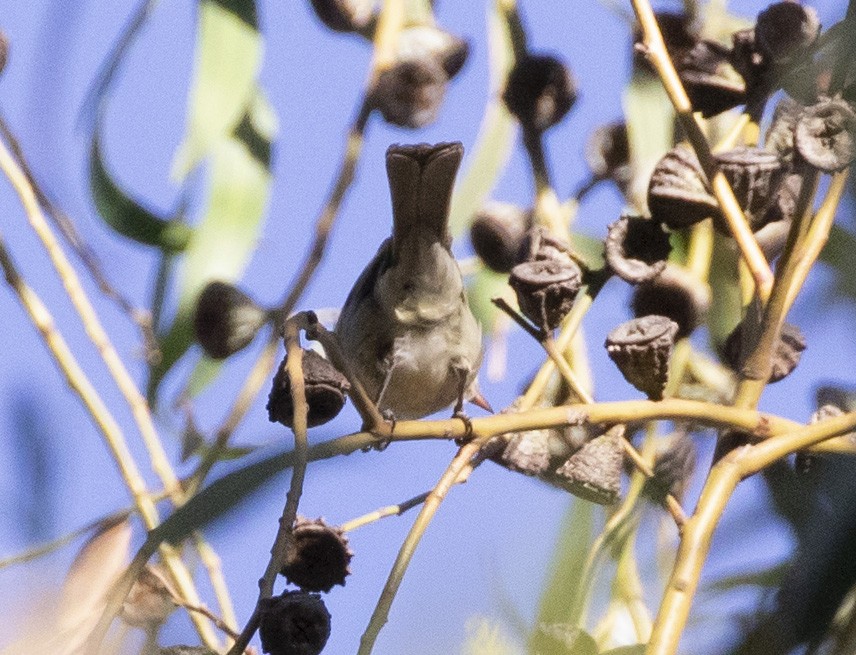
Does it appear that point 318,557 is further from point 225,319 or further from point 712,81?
point 712,81

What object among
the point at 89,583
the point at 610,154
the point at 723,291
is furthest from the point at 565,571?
the point at 610,154

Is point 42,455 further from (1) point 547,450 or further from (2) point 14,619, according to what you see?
(1) point 547,450

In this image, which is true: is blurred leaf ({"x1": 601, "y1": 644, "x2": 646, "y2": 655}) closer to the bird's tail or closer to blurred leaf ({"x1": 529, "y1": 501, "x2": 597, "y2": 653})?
blurred leaf ({"x1": 529, "y1": 501, "x2": 597, "y2": 653})

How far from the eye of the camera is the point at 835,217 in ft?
2.92

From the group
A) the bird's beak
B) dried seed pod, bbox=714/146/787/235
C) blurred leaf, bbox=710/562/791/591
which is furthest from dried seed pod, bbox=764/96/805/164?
the bird's beak

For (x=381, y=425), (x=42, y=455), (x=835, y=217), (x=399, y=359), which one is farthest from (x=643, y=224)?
(x=399, y=359)

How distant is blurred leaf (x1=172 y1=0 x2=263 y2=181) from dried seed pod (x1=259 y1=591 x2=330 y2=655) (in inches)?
29.8

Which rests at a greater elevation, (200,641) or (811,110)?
(811,110)

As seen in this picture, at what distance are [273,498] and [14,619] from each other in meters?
0.14

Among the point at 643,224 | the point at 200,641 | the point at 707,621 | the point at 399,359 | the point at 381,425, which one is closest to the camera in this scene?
the point at 707,621

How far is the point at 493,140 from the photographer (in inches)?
60.2

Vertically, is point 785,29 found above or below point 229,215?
above

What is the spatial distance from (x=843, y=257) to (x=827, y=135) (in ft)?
0.57

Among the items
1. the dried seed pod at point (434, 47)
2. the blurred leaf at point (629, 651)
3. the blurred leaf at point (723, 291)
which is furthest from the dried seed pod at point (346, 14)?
the blurred leaf at point (629, 651)
